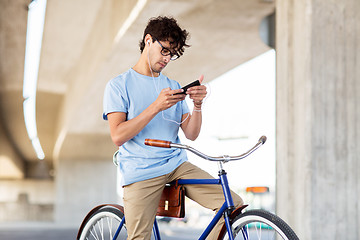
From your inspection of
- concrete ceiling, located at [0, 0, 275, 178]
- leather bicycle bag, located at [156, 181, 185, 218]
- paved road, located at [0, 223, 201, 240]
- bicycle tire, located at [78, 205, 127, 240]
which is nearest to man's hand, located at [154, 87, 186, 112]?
leather bicycle bag, located at [156, 181, 185, 218]

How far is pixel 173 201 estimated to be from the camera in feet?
9.66

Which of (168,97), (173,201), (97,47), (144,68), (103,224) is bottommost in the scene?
(103,224)

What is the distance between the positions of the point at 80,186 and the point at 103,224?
24.9 meters

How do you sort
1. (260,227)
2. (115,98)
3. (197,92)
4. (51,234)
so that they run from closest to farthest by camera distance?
(260,227) < (197,92) < (115,98) < (51,234)

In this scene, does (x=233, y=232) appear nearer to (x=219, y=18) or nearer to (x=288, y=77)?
(x=288, y=77)

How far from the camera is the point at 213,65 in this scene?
12641 mm

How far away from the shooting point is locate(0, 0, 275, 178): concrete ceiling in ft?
29.0

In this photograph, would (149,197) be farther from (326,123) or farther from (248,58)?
(248,58)

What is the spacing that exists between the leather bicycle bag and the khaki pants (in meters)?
0.05

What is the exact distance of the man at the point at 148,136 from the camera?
2.84m

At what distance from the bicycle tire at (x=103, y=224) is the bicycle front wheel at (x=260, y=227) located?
2.76ft

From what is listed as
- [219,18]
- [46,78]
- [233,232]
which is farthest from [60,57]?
[233,232]

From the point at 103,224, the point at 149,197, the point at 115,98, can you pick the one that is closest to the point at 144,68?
the point at 115,98

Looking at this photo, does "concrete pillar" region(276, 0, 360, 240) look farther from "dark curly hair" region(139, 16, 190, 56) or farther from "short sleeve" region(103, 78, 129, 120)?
"short sleeve" region(103, 78, 129, 120)
